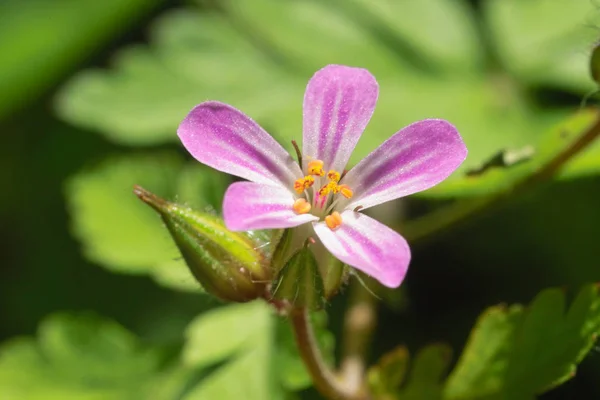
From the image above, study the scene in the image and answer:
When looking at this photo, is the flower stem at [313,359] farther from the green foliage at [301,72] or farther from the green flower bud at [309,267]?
the green foliage at [301,72]

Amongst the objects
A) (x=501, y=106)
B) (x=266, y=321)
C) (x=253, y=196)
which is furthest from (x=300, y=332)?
(x=501, y=106)

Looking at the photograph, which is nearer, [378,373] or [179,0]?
[378,373]

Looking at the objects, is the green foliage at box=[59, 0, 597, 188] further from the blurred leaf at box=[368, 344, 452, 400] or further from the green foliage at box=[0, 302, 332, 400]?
the blurred leaf at box=[368, 344, 452, 400]

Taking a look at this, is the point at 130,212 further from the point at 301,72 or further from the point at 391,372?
the point at 391,372

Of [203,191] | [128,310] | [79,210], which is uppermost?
[203,191]

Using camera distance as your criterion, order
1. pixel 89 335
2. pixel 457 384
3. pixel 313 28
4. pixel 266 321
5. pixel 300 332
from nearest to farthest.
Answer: pixel 300 332
pixel 457 384
pixel 266 321
pixel 89 335
pixel 313 28

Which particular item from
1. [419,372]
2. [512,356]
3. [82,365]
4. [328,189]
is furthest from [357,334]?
[328,189]

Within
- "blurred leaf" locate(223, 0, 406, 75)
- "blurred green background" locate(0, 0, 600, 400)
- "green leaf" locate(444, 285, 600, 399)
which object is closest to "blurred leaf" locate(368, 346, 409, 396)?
"green leaf" locate(444, 285, 600, 399)

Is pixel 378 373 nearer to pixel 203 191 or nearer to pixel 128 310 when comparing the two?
pixel 203 191
